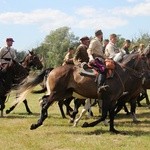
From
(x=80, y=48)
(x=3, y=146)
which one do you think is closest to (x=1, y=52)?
(x=80, y=48)

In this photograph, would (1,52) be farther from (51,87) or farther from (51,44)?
(51,44)

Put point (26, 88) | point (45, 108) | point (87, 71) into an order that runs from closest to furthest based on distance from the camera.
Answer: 1. point (45, 108)
2. point (87, 71)
3. point (26, 88)

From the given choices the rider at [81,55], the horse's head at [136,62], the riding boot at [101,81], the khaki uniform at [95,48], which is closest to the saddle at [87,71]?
the riding boot at [101,81]

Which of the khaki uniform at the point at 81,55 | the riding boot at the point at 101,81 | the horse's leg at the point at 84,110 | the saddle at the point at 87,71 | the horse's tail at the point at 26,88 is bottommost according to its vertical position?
the horse's leg at the point at 84,110

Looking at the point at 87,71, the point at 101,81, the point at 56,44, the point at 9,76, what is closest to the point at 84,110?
the point at 87,71

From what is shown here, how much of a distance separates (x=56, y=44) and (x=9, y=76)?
80.4 metres

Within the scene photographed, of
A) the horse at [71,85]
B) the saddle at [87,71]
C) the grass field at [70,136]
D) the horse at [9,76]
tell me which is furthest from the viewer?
the horse at [9,76]

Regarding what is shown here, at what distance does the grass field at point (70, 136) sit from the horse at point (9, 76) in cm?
144

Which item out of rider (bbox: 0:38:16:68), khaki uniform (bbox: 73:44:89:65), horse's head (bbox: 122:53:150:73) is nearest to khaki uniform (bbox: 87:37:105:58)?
khaki uniform (bbox: 73:44:89:65)

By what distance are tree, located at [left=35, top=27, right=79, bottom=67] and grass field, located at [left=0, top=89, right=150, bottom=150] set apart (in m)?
75.1

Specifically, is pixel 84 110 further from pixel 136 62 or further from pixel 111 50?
pixel 111 50

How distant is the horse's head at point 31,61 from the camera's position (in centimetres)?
1584

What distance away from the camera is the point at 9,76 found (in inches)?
546

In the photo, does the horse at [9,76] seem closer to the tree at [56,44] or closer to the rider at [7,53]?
the rider at [7,53]
